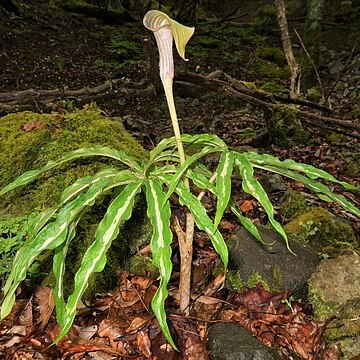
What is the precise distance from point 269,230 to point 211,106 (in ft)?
16.3

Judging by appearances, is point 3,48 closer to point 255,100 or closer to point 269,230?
point 255,100

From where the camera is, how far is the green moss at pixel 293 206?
2.81 m

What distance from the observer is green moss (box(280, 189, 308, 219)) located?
9.21 ft

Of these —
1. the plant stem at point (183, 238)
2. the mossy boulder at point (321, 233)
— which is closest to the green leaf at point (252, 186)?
the plant stem at point (183, 238)

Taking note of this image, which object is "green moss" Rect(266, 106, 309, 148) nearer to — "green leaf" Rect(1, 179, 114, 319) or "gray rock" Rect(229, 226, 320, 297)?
"gray rock" Rect(229, 226, 320, 297)

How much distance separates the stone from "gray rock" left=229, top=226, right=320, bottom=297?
0.06 m

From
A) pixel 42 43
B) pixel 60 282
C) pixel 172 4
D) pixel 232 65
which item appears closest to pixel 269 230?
pixel 60 282

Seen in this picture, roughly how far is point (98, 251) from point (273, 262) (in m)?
1.11

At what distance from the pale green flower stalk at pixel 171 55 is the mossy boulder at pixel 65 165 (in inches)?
21.1

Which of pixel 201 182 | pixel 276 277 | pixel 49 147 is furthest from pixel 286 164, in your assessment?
pixel 49 147

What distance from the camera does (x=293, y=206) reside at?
9.32ft

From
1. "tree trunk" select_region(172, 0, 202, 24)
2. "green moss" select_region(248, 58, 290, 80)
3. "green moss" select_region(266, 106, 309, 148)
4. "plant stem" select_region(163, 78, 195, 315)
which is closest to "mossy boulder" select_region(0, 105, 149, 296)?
"plant stem" select_region(163, 78, 195, 315)

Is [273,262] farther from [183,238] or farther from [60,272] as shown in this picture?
[60,272]

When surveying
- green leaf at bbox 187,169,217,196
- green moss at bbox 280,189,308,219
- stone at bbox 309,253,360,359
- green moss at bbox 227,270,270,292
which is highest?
green leaf at bbox 187,169,217,196
